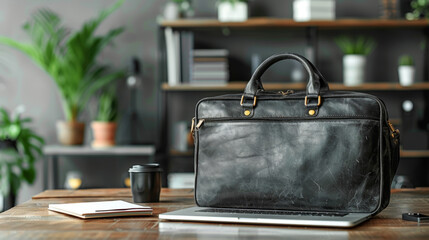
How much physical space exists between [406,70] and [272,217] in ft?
9.46

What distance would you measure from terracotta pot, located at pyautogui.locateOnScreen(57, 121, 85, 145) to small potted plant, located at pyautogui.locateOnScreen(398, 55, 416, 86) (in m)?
2.03

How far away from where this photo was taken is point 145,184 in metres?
1.38

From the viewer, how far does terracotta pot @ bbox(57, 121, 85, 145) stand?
361 centimetres

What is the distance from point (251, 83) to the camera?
1.20 metres

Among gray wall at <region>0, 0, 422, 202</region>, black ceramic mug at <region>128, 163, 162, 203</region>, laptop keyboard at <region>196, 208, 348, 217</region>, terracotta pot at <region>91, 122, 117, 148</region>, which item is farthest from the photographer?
gray wall at <region>0, 0, 422, 202</region>

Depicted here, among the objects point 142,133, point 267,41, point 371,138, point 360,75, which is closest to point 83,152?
point 142,133

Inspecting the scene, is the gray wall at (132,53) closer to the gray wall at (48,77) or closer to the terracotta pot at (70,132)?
the gray wall at (48,77)

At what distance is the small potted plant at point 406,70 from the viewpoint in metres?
3.66

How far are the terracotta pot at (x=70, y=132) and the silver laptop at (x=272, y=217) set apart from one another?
8.53 feet

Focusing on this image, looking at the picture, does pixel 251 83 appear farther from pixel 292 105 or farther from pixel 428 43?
pixel 428 43

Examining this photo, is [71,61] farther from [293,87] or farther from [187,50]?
[293,87]

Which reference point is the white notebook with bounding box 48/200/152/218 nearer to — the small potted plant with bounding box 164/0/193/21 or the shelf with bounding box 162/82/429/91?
the shelf with bounding box 162/82/429/91

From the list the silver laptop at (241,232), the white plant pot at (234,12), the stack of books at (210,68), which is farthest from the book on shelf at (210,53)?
the silver laptop at (241,232)

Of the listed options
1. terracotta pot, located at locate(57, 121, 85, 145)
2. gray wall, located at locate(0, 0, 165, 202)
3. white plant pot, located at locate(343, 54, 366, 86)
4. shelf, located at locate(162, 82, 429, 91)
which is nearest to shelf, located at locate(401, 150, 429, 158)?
shelf, located at locate(162, 82, 429, 91)
